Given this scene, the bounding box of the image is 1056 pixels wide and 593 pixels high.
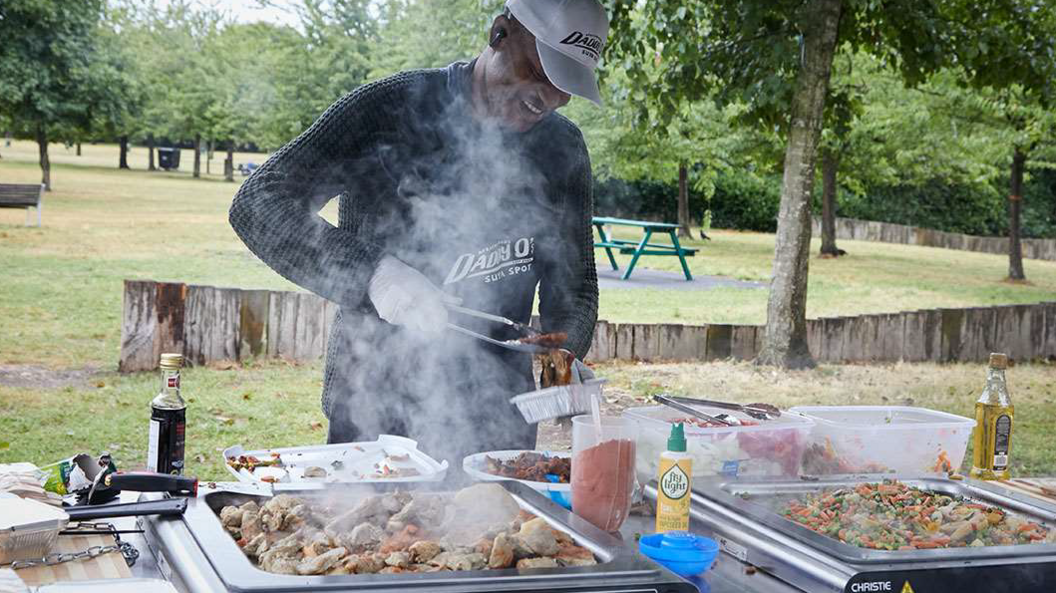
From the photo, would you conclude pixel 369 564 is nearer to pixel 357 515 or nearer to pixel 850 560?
pixel 357 515

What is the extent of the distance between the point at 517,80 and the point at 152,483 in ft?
3.87

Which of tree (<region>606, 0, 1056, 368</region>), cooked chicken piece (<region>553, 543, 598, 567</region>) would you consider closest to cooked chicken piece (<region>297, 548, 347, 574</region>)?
cooked chicken piece (<region>553, 543, 598, 567</region>)

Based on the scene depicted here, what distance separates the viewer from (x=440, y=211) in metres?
2.55

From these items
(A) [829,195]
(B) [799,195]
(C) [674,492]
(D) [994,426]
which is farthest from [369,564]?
(A) [829,195]

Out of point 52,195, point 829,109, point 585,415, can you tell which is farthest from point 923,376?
point 52,195

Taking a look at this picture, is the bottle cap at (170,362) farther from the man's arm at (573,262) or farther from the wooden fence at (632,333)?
the wooden fence at (632,333)

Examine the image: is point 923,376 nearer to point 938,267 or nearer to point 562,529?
point 562,529

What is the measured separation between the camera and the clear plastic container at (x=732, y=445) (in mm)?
2201

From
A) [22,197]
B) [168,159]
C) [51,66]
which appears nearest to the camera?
[51,66]

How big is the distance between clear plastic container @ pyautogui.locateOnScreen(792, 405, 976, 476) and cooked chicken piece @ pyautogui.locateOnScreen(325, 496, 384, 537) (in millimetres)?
1078

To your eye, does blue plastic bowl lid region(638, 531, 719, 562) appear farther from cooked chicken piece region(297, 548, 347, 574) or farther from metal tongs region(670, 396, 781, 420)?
metal tongs region(670, 396, 781, 420)

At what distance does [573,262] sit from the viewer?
2.69m

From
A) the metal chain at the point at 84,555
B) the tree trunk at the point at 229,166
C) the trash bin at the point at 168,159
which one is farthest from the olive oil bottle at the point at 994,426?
the trash bin at the point at 168,159

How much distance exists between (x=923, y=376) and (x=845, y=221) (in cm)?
1768
